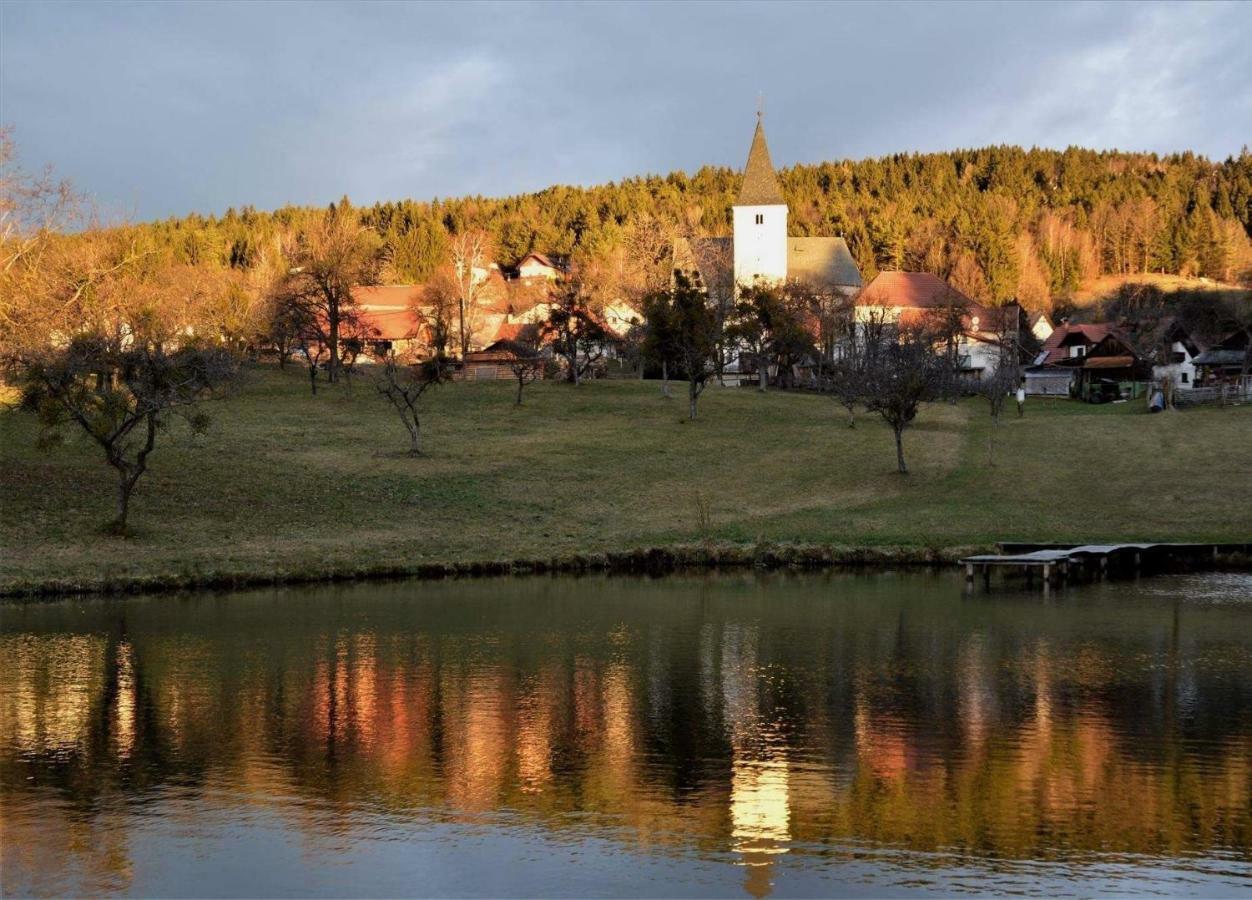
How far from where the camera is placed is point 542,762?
723 inches

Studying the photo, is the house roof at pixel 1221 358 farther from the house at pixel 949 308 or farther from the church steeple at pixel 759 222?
the church steeple at pixel 759 222

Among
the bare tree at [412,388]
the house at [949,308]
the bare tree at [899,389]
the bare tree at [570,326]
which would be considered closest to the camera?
the bare tree at [899,389]

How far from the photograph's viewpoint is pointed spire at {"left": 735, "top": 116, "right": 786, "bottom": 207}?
111438mm

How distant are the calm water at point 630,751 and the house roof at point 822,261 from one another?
91.8 m

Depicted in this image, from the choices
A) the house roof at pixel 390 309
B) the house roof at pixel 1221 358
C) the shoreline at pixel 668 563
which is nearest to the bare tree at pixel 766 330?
the house roof at pixel 390 309

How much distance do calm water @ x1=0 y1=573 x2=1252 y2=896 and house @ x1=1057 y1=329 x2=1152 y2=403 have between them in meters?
65.4

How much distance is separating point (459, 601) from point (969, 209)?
150396mm

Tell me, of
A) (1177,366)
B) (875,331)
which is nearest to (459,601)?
(875,331)

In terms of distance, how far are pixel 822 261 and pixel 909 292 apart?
30.2 feet

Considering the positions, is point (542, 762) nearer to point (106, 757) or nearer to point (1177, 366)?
point (106, 757)

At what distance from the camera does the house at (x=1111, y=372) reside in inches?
3723

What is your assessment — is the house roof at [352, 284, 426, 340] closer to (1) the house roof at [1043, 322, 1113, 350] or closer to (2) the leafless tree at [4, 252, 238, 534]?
(2) the leafless tree at [4, 252, 238, 534]

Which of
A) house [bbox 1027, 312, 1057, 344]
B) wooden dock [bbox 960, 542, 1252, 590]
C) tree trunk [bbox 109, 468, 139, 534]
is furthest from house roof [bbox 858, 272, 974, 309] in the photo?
tree trunk [bbox 109, 468, 139, 534]

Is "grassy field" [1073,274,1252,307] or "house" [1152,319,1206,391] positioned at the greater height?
"grassy field" [1073,274,1252,307]
